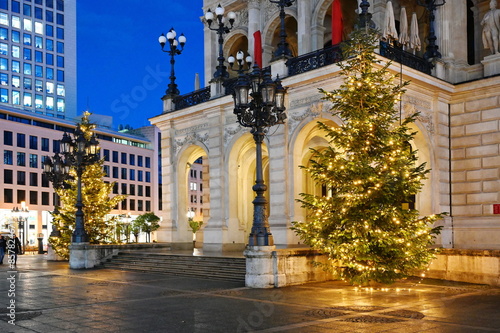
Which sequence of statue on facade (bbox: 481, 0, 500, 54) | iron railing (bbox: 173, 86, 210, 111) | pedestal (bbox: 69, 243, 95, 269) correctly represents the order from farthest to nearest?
1. iron railing (bbox: 173, 86, 210, 111)
2. pedestal (bbox: 69, 243, 95, 269)
3. statue on facade (bbox: 481, 0, 500, 54)

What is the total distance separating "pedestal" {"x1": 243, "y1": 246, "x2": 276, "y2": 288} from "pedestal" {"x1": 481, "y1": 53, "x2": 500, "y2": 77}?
14028 mm

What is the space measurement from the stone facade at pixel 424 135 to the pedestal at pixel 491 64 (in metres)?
0.04

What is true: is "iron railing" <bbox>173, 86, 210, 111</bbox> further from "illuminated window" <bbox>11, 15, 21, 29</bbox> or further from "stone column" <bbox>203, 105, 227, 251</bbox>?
"illuminated window" <bbox>11, 15, 21, 29</bbox>

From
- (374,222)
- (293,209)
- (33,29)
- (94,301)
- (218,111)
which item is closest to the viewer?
(94,301)

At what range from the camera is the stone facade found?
24.7m

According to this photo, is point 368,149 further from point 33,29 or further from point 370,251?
point 33,29

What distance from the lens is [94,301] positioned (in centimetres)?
1506

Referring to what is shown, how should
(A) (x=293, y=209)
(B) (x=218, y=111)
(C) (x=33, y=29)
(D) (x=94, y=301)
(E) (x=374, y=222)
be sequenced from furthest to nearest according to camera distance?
(C) (x=33, y=29), (B) (x=218, y=111), (A) (x=293, y=209), (E) (x=374, y=222), (D) (x=94, y=301)

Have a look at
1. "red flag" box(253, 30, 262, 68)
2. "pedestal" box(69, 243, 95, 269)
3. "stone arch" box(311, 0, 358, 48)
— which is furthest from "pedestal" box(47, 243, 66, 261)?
"stone arch" box(311, 0, 358, 48)

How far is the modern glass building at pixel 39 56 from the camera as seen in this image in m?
94.7

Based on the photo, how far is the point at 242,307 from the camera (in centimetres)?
1370

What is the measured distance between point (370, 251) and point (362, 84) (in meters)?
4.98

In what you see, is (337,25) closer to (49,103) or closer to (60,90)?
(49,103)

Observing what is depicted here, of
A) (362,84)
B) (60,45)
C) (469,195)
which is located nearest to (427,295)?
(362,84)
